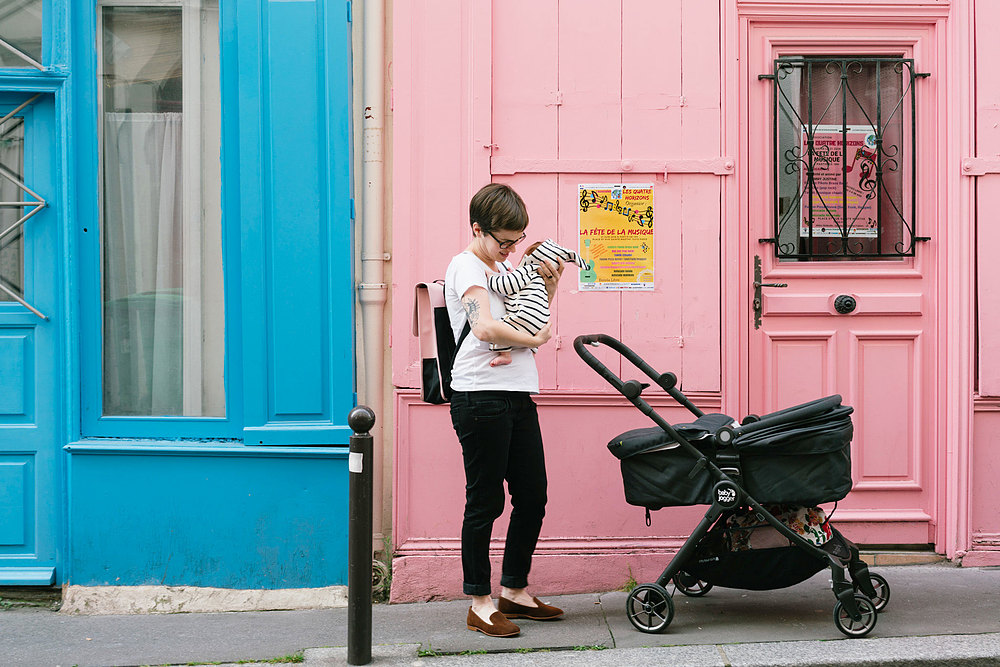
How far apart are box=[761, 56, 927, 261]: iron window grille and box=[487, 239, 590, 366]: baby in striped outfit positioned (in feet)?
5.39

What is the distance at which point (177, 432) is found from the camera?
4.82 m

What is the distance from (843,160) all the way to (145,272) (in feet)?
12.0

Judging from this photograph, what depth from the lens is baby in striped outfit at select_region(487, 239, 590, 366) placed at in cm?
380

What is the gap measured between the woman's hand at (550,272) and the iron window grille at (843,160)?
1.58m

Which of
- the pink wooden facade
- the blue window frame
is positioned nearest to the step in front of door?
the blue window frame

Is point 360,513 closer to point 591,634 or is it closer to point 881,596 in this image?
point 591,634

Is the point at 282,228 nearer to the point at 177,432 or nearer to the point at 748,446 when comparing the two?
the point at 177,432

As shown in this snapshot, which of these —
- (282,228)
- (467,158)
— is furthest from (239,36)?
(467,158)

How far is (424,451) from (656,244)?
154 cm

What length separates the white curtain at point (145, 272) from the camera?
4.89m

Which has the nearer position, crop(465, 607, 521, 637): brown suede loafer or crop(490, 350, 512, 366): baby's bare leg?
crop(490, 350, 512, 366): baby's bare leg

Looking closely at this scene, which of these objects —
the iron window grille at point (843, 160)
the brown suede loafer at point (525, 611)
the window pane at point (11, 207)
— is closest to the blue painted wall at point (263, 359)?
the window pane at point (11, 207)

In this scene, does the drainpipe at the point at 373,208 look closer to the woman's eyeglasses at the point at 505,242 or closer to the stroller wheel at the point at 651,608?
the woman's eyeglasses at the point at 505,242

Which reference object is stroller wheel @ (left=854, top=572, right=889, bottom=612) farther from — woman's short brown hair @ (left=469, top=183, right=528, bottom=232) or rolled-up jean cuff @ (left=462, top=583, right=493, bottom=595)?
woman's short brown hair @ (left=469, top=183, right=528, bottom=232)
